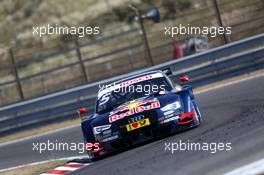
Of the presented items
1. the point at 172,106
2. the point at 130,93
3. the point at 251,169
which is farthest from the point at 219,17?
the point at 251,169

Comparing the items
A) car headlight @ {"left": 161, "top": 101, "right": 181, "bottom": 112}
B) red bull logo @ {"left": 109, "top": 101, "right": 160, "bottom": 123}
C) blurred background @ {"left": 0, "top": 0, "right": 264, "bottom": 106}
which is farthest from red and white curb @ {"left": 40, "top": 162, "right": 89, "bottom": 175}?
blurred background @ {"left": 0, "top": 0, "right": 264, "bottom": 106}

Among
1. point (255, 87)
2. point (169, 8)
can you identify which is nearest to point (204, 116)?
point (255, 87)

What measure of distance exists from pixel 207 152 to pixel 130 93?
10.4 feet

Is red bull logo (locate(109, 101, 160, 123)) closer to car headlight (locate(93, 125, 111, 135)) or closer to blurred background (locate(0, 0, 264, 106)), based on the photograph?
car headlight (locate(93, 125, 111, 135))

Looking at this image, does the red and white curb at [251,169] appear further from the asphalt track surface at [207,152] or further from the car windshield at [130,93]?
the car windshield at [130,93]

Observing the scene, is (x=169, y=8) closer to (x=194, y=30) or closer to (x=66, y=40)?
(x=66, y=40)

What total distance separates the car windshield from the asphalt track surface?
0.99m

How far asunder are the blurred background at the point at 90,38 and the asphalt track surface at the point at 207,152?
15.2 ft

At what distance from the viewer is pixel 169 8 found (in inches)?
1196

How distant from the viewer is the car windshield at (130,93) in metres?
12.0

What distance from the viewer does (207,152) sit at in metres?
9.27

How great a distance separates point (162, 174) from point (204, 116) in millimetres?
5093

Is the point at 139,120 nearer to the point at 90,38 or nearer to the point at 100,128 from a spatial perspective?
the point at 100,128

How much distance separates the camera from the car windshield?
12.0 metres
